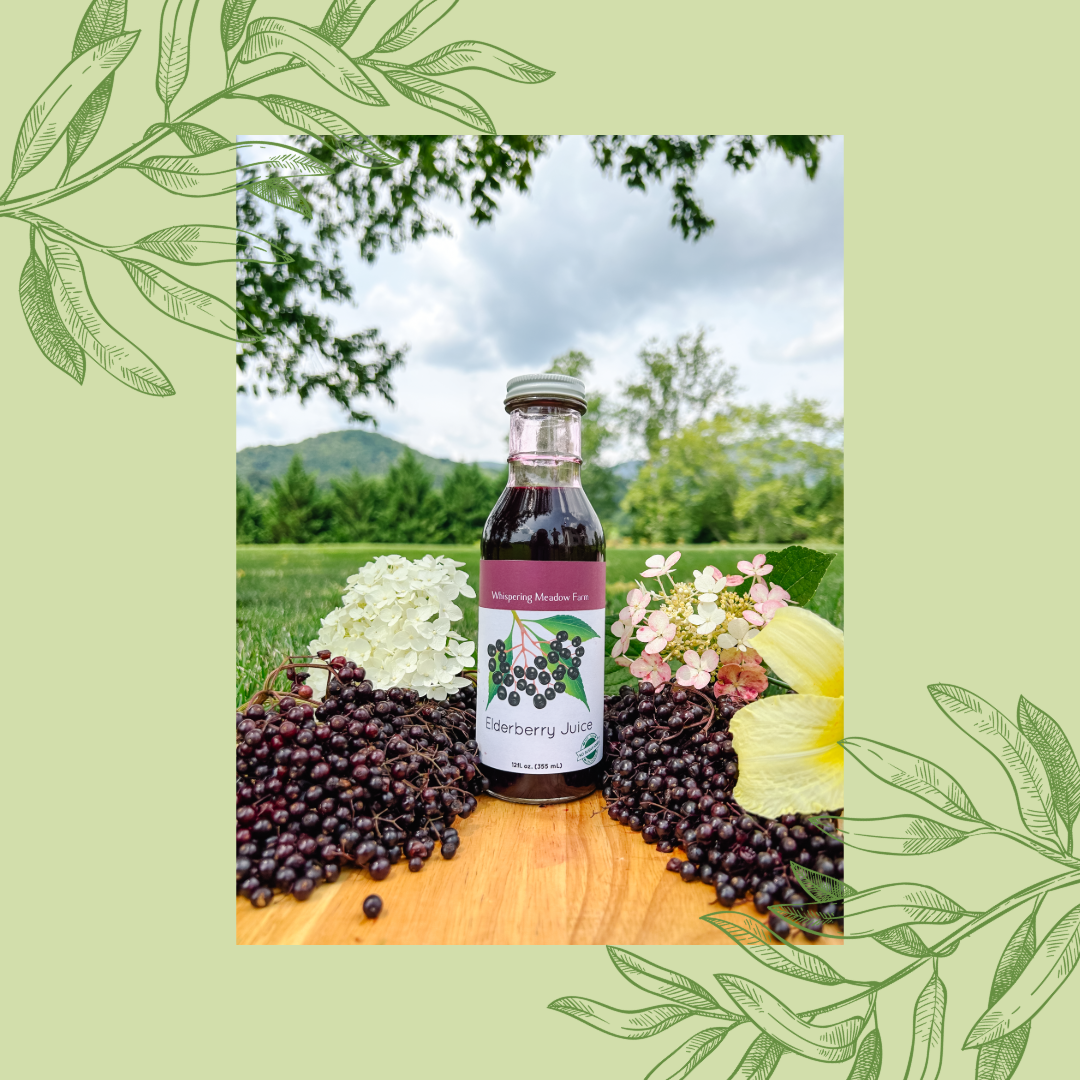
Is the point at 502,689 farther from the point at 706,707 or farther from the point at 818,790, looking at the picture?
the point at 818,790

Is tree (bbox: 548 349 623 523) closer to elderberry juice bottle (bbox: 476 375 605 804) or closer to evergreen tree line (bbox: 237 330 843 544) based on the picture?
evergreen tree line (bbox: 237 330 843 544)

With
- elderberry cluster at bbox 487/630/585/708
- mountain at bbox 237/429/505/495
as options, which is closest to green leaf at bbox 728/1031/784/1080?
elderberry cluster at bbox 487/630/585/708

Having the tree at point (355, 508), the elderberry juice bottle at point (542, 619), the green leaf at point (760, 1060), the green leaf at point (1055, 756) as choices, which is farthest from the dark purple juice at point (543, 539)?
the tree at point (355, 508)

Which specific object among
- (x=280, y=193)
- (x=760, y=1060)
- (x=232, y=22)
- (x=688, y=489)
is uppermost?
(x=232, y=22)

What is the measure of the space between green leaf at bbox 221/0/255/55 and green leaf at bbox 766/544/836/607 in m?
1.12

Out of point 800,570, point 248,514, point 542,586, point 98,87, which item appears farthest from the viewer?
point 248,514

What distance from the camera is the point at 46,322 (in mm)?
766

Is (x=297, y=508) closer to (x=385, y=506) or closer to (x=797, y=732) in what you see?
(x=385, y=506)

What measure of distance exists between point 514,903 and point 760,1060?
0.32 meters

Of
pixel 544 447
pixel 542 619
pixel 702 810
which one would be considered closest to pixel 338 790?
pixel 542 619

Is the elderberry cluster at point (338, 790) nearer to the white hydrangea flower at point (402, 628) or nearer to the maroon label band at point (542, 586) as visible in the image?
the white hydrangea flower at point (402, 628)

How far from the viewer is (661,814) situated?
0.92m

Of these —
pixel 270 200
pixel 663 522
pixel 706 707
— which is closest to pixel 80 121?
pixel 270 200

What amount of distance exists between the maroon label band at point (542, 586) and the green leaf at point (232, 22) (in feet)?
2.60
